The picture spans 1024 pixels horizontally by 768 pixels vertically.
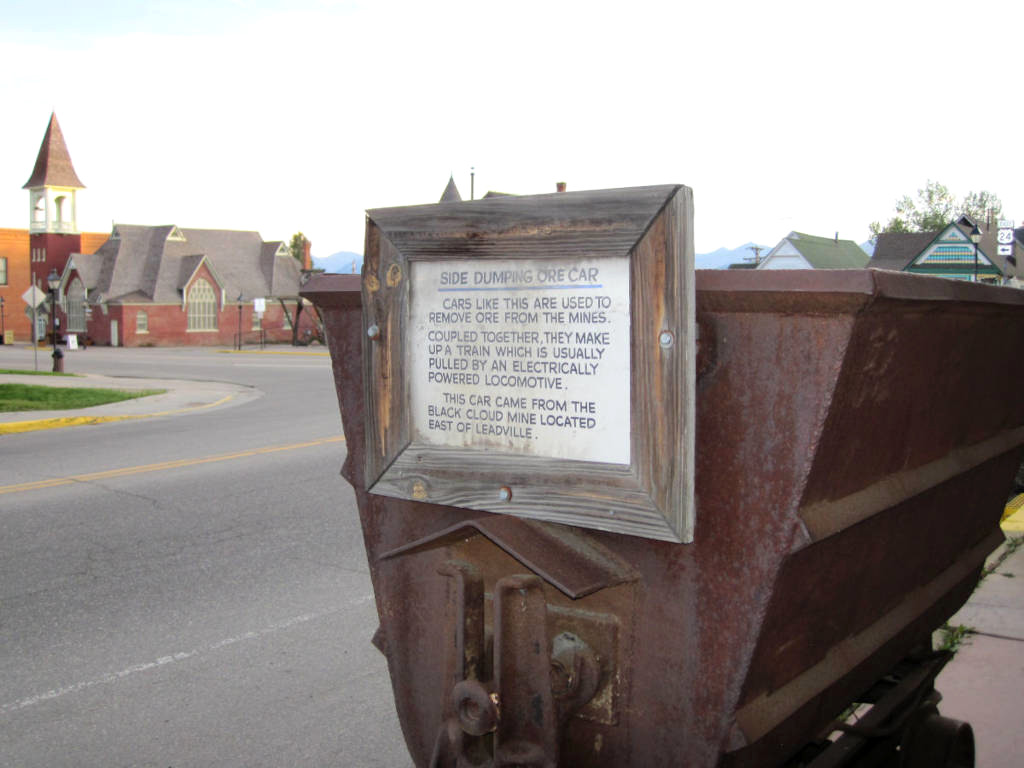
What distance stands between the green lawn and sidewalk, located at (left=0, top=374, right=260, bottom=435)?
0.40m

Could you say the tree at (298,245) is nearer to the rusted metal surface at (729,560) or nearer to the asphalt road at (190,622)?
the asphalt road at (190,622)

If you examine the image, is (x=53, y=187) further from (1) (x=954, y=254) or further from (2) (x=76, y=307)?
(1) (x=954, y=254)

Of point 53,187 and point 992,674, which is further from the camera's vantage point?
point 53,187

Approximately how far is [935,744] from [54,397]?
764 inches

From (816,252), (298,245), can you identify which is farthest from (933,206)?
(816,252)

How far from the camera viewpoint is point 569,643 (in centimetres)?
218

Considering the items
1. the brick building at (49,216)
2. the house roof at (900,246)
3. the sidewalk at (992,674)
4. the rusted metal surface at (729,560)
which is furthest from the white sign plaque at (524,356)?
the brick building at (49,216)

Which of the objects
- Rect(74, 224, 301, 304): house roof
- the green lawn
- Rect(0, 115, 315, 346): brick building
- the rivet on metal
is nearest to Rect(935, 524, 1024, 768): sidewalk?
the rivet on metal

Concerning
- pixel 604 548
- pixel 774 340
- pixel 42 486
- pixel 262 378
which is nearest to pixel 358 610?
pixel 604 548

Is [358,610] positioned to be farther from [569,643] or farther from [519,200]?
[519,200]

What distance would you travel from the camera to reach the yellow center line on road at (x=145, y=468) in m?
9.26

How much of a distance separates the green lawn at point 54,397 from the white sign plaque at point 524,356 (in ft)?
54.0

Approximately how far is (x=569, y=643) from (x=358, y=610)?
3.50 metres

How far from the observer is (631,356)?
6.27 feet
